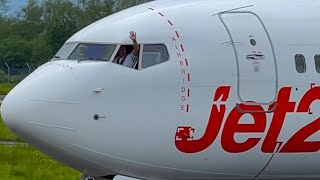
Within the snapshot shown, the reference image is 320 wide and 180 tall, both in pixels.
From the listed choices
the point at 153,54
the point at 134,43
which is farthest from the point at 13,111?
the point at 153,54

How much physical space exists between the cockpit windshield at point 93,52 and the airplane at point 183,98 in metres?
0.02

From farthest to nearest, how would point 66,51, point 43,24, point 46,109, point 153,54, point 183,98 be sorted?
point 43,24 → point 66,51 → point 153,54 → point 183,98 → point 46,109

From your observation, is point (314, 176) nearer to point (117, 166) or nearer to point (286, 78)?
point (286, 78)

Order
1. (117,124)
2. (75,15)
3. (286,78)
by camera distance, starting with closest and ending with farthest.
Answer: (117,124) → (286,78) → (75,15)

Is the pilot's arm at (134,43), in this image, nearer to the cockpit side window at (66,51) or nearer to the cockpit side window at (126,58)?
the cockpit side window at (126,58)

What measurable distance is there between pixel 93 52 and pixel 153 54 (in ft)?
2.75

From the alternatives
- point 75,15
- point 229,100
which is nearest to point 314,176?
point 229,100

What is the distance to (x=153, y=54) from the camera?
41.7 ft

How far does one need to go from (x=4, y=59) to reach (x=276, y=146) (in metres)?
85.3

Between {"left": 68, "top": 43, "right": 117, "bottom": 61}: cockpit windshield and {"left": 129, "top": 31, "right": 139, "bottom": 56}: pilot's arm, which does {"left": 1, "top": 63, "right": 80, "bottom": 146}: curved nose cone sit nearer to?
{"left": 68, "top": 43, "right": 117, "bottom": 61}: cockpit windshield

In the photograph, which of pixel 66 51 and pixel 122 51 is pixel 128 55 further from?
pixel 66 51

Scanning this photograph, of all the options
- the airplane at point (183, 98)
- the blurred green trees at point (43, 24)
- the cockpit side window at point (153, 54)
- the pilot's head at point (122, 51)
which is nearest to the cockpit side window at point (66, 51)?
the airplane at point (183, 98)

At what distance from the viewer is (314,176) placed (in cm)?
1369

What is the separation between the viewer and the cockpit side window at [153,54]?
41.4ft
